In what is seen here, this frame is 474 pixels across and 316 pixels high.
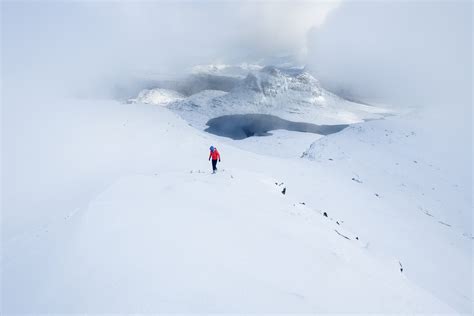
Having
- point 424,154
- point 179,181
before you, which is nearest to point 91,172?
point 179,181

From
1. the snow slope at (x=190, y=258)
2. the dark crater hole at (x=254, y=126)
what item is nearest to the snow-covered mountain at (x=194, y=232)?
the snow slope at (x=190, y=258)

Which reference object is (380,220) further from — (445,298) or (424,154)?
(424,154)

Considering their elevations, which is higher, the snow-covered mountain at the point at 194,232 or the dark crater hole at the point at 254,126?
the dark crater hole at the point at 254,126

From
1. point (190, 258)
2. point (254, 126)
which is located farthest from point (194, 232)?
point (254, 126)

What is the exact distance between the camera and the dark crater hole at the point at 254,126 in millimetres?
139000

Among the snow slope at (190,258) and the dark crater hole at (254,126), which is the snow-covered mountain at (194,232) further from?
the dark crater hole at (254,126)

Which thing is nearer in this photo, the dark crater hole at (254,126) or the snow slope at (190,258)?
the snow slope at (190,258)

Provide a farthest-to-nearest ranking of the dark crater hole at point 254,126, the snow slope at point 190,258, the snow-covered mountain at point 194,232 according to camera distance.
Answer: the dark crater hole at point 254,126 < the snow-covered mountain at point 194,232 < the snow slope at point 190,258

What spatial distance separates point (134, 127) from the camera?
3375 cm

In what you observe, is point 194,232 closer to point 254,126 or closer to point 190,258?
point 190,258

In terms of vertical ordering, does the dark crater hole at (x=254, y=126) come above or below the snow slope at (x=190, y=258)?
above

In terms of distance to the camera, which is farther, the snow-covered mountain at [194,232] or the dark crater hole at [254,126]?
the dark crater hole at [254,126]

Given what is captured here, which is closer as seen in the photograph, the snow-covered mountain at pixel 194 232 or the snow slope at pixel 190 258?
the snow slope at pixel 190 258

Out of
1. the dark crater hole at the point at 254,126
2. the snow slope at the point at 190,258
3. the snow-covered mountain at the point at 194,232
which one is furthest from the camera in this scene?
the dark crater hole at the point at 254,126
